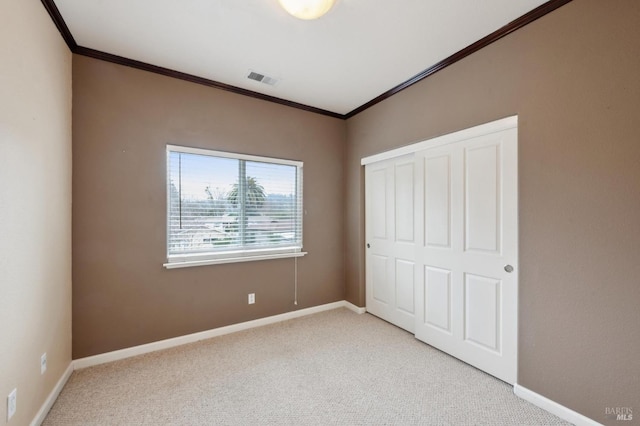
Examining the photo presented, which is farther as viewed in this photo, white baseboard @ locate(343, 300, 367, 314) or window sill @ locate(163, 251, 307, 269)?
white baseboard @ locate(343, 300, 367, 314)

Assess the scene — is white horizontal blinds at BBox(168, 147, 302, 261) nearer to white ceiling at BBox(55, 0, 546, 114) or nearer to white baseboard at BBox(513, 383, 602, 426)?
white ceiling at BBox(55, 0, 546, 114)

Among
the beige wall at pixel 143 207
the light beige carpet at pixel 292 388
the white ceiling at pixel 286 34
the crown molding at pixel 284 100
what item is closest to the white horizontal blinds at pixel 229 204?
the beige wall at pixel 143 207

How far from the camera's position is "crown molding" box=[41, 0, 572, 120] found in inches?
74.1

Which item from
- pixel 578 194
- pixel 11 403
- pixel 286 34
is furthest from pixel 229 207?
pixel 578 194

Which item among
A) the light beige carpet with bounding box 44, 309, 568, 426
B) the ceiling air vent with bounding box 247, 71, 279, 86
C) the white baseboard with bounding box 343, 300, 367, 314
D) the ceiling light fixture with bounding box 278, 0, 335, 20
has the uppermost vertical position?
the ceiling air vent with bounding box 247, 71, 279, 86

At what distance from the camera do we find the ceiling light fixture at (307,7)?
1.66 metres

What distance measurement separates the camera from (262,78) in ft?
9.43

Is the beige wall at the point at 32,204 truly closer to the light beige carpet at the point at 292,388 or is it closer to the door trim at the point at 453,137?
the light beige carpet at the point at 292,388

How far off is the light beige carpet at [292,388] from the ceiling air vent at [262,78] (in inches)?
111

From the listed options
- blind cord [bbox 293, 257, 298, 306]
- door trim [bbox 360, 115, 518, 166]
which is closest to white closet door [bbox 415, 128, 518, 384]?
door trim [bbox 360, 115, 518, 166]

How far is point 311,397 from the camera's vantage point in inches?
77.9

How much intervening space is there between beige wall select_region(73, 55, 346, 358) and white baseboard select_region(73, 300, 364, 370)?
0.06 metres

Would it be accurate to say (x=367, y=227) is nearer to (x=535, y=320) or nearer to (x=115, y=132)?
(x=535, y=320)

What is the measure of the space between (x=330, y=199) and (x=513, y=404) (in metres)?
2.75
